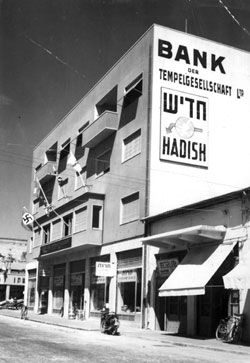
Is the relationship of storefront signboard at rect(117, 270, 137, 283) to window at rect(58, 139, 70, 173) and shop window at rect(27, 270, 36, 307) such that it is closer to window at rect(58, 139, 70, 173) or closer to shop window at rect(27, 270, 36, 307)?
window at rect(58, 139, 70, 173)

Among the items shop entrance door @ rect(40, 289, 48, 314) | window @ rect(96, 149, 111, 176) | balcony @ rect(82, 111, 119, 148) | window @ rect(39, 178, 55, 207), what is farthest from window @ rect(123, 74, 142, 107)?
shop entrance door @ rect(40, 289, 48, 314)

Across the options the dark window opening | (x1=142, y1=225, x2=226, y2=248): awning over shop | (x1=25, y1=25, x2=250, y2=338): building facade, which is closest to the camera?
(x1=142, y1=225, x2=226, y2=248): awning over shop

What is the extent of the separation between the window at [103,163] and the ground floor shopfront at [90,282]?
556cm

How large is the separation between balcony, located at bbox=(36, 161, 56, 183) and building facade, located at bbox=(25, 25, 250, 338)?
8833 mm

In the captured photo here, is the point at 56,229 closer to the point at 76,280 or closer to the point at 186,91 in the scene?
the point at 76,280

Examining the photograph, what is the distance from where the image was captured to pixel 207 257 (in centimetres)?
2252

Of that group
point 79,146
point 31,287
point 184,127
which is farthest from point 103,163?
point 31,287

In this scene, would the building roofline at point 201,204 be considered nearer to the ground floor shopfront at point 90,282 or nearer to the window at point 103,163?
the ground floor shopfront at point 90,282

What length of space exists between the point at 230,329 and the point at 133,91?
17803 millimetres

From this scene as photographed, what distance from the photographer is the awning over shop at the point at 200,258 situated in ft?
69.7

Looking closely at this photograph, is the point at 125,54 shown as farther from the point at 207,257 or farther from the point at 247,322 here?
the point at 247,322

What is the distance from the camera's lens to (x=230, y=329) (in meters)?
19.8

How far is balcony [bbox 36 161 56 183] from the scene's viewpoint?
155ft

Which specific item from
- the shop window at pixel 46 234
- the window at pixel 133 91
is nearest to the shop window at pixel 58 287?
the shop window at pixel 46 234
